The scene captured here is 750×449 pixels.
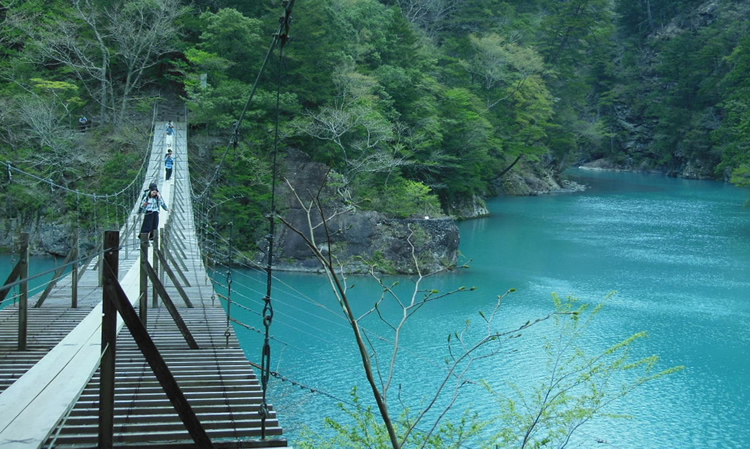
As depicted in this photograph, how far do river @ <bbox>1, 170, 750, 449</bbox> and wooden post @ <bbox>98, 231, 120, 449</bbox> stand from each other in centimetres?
203

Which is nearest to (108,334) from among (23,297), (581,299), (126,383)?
(126,383)

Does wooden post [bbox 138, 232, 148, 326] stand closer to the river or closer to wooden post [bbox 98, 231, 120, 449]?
the river

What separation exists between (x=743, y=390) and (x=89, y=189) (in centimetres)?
1394

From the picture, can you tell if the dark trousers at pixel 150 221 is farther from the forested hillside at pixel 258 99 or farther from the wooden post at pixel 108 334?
the wooden post at pixel 108 334

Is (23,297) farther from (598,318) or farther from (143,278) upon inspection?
(598,318)

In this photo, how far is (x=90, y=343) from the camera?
258cm

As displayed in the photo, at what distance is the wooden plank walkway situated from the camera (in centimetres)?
214

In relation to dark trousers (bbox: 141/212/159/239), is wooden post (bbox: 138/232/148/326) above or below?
below

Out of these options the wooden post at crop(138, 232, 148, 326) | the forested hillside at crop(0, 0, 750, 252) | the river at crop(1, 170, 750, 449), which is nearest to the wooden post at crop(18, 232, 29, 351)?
the wooden post at crop(138, 232, 148, 326)

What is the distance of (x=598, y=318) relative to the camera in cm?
1231

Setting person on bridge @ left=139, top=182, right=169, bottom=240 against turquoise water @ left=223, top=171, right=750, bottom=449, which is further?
turquoise water @ left=223, top=171, right=750, bottom=449

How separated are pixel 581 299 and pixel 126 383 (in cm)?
1150

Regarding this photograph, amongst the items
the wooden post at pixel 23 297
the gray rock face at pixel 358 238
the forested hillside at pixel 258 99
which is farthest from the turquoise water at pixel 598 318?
the forested hillside at pixel 258 99

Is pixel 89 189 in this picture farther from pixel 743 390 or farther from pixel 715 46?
pixel 715 46
